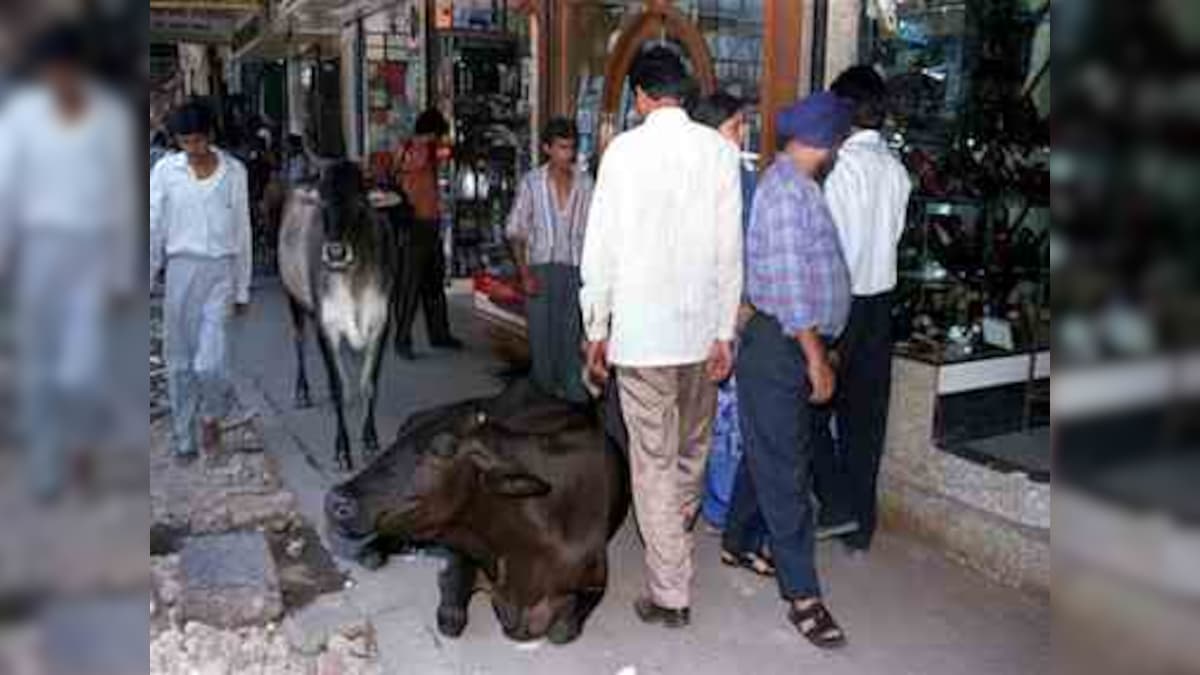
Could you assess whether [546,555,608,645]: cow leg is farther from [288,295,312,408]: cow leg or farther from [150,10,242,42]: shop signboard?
[150,10,242,42]: shop signboard

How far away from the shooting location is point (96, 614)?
0.80 metres

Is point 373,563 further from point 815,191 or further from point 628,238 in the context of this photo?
point 815,191

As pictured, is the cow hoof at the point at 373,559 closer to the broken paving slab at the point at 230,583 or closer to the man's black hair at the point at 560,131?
the broken paving slab at the point at 230,583

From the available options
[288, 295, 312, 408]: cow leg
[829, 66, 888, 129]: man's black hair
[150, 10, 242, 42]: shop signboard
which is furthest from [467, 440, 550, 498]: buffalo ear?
[150, 10, 242, 42]: shop signboard

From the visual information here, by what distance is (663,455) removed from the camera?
3.58 m

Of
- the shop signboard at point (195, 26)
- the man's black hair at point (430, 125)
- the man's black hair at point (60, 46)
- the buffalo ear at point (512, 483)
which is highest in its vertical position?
the shop signboard at point (195, 26)

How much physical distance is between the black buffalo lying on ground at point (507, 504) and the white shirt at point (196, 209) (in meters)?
2.03

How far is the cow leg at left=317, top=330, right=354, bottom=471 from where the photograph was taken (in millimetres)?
5602

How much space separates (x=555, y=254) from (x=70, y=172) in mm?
4758

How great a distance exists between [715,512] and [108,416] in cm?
398

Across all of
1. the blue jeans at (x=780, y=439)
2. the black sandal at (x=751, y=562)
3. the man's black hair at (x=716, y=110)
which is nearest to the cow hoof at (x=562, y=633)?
the blue jeans at (x=780, y=439)

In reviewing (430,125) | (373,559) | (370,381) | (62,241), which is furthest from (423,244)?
(62,241)

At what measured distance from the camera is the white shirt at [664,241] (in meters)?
3.46

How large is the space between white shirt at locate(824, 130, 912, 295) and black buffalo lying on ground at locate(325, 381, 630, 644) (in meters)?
1.05
